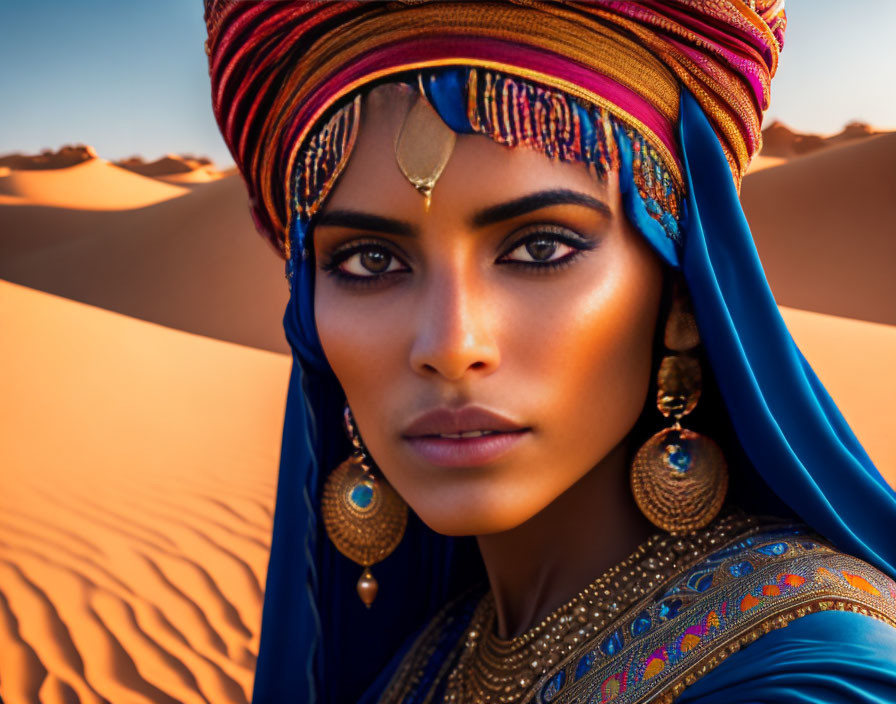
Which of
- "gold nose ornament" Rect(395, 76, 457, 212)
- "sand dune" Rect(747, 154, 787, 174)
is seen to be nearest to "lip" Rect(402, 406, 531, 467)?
"gold nose ornament" Rect(395, 76, 457, 212)

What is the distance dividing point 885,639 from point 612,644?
0.54 m

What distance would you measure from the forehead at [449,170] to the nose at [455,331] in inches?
6.1

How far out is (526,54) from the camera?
64.5 inches

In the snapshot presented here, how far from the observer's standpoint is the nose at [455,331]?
5.11ft

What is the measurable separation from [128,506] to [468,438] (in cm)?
726

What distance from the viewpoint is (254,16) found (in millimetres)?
1848

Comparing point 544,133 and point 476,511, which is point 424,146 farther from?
point 476,511

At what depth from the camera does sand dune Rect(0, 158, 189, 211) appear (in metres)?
37.9

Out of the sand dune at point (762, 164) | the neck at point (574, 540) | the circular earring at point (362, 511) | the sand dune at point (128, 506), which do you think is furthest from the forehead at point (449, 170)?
the sand dune at point (762, 164)

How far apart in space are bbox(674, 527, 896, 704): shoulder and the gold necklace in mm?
92

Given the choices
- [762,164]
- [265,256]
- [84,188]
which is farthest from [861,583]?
[84,188]

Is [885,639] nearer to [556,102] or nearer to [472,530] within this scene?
[472,530]

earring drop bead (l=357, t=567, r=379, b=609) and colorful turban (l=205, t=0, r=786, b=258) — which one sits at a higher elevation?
colorful turban (l=205, t=0, r=786, b=258)

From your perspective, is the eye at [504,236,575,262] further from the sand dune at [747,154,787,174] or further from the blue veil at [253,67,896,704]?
the sand dune at [747,154,787,174]
